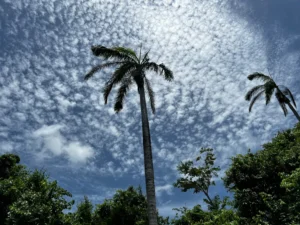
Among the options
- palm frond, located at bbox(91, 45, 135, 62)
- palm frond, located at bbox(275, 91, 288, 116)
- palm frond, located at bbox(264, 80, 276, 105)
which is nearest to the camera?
palm frond, located at bbox(91, 45, 135, 62)

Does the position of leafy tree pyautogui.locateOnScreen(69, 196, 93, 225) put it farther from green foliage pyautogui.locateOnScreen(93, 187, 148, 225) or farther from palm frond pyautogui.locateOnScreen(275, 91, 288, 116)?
palm frond pyautogui.locateOnScreen(275, 91, 288, 116)

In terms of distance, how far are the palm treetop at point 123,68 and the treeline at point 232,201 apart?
8639mm

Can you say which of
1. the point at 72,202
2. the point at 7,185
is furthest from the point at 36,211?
the point at 7,185

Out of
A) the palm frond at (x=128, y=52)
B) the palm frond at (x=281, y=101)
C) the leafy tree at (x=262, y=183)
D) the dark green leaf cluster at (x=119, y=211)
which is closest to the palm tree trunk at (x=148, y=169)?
the palm frond at (x=128, y=52)

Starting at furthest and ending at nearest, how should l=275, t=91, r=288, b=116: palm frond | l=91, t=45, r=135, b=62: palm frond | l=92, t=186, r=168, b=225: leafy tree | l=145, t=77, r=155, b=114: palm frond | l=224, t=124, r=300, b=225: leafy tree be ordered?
l=275, t=91, r=288, b=116: palm frond
l=92, t=186, r=168, b=225: leafy tree
l=145, t=77, r=155, b=114: palm frond
l=91, t=45, r=135, b=62: palm frond
l=224, t=124, r=300, b=225: leafy tree

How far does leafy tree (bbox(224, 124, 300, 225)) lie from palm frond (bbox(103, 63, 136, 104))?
36.3 feet

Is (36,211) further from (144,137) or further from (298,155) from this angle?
(298,155)

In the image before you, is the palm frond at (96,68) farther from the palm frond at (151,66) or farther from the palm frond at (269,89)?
the palm frond at (269,89)

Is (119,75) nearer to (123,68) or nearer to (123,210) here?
(123,68)

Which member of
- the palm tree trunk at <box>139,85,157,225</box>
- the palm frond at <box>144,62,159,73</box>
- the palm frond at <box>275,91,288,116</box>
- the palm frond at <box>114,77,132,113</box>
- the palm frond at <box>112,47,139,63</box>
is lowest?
the palm tree trunk at <box>139,85,157,225</box>

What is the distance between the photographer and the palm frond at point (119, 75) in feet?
60.7

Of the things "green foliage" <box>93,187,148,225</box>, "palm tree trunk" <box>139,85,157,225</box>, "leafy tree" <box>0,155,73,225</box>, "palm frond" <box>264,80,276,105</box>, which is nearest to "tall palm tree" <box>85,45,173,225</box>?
"palm tree trunk" <box>139,85,157,225</box>

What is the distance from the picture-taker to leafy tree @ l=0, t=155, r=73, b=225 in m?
17.0

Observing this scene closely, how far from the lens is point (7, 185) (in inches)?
848
